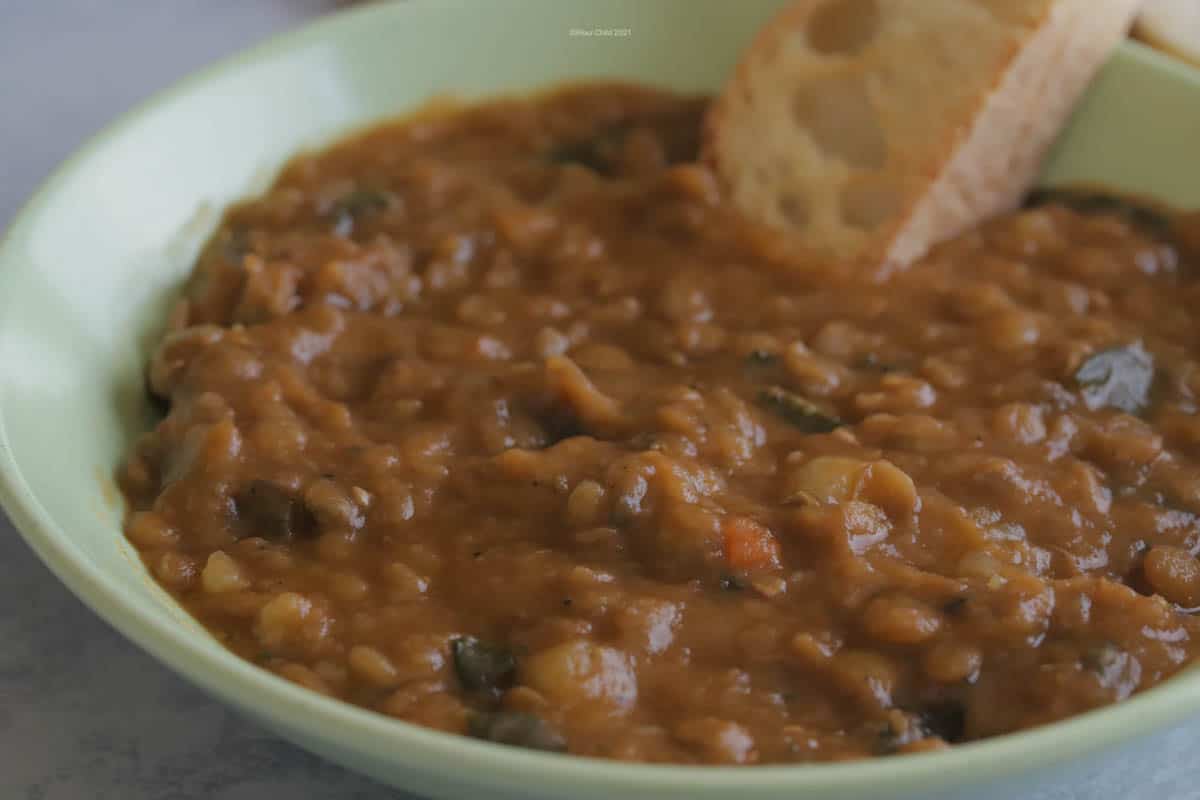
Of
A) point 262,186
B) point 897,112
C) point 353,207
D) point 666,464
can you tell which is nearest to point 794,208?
point 897,112

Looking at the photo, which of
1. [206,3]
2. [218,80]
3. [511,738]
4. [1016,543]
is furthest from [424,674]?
[206,3]

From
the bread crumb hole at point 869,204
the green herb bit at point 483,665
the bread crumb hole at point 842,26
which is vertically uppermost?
the bread crumb hole at point 842,26

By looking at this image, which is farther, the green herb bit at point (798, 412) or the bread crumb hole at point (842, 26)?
the bread crumb hole at point (842, 26)

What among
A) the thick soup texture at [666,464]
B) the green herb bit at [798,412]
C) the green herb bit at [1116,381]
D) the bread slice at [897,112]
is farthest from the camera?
the bread slice at [897,112]

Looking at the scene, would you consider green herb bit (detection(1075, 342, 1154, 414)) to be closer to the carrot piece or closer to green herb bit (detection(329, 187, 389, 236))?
the carrot piece

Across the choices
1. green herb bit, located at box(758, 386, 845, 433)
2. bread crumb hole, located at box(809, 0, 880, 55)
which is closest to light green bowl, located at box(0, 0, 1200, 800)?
bread crumb hole, located at box(809, 0, 880, 55)

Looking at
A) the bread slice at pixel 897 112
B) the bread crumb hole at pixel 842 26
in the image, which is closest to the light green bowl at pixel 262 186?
the bread slice at pixel 897 112

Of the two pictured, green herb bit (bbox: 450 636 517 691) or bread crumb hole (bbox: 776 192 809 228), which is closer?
green herb bit (bbox: 450 636 517 691)

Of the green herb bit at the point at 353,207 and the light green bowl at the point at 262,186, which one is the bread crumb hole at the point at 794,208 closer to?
the light green bowl at the point at 262,186
